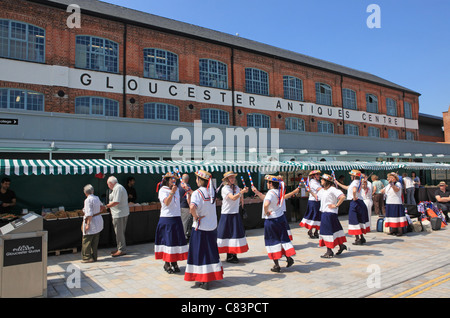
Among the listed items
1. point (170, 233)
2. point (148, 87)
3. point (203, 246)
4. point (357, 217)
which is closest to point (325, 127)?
point (148, 87)

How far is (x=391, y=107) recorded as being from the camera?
36.7m

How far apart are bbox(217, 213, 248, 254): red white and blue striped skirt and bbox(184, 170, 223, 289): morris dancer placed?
1.81 m

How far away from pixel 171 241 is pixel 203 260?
117cm

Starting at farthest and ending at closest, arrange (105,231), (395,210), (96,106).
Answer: (96,106), (395,210), (105,231)

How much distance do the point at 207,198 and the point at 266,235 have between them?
1703mm

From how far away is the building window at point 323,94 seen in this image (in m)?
30.0

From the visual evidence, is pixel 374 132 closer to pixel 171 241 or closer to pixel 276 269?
pixel 276 269

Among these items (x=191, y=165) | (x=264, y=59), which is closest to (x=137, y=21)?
(x=264, y=59)

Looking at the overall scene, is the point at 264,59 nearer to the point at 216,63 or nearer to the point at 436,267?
the point at 216,63

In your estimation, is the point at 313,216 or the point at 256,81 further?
the point at 256,81

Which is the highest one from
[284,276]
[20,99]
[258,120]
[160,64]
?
[160,64]

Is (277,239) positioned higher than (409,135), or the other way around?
(409,135)

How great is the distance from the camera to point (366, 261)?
7430 mm

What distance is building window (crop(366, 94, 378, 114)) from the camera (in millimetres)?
34344
